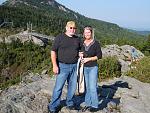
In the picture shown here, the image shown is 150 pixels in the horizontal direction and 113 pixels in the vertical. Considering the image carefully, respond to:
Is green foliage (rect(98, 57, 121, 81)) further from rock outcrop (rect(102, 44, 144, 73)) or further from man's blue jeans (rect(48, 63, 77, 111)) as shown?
man's blue jeans (rect(48, 63, 77, 111))

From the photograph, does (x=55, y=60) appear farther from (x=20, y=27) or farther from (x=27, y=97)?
(x=20, y=27)

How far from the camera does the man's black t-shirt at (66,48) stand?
7816mm

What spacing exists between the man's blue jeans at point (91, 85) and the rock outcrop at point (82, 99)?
45 cm

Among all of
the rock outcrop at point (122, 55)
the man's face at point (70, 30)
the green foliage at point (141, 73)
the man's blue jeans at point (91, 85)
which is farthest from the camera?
the rock outcrop at point (122, 55)

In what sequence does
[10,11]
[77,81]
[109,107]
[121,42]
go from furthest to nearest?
[10,11], [121,42], [109,107], [77,81]

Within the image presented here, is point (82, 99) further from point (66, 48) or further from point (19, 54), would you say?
point (19, 54)

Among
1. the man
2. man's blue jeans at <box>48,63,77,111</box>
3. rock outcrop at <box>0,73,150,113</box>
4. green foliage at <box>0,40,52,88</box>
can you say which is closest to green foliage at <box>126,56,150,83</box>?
rock outcrop at <box>0,73,150,113</box>

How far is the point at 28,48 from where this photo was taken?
289 ft

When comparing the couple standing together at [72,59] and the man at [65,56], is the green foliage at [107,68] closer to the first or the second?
the couple standing together at [72,59]

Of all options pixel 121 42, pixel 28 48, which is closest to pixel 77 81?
pixel 121 42

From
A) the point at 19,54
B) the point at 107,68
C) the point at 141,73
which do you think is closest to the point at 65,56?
the point at 107,68

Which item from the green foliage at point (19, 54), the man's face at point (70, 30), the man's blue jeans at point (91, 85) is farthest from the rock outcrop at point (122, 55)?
the green foliage at point (19, 54)

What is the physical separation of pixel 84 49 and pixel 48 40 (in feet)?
289

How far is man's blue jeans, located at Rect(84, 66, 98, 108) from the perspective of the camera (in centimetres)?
816
